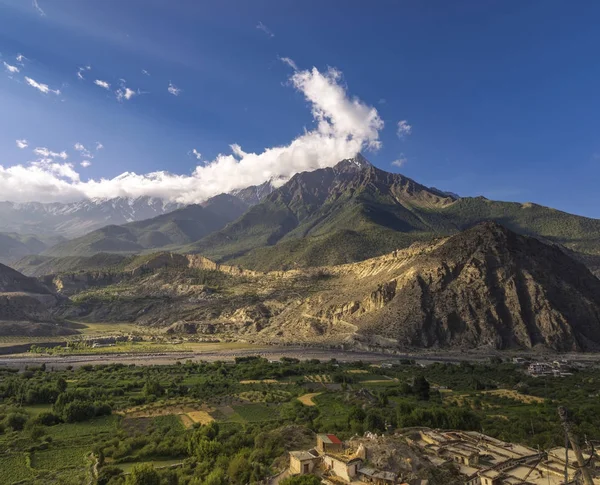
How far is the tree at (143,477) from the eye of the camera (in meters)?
22.6

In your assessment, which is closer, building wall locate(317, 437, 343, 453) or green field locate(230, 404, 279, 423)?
building wall locate(317, 437, 343, 453)

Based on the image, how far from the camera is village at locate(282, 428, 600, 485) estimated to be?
19562mm

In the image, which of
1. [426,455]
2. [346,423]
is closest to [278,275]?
[346,423]

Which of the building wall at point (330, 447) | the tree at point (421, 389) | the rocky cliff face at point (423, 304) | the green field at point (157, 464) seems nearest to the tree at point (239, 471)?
the building wall at point (330, 447)

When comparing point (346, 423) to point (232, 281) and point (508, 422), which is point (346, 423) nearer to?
point (508, 422)

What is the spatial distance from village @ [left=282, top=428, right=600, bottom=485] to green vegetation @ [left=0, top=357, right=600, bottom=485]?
9.73ft

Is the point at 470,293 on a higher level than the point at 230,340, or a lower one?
higher

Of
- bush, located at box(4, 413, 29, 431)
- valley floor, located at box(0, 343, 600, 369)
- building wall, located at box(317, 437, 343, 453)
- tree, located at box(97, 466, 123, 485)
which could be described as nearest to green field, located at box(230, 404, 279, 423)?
tree, located at box(97, 466, 123, 485)

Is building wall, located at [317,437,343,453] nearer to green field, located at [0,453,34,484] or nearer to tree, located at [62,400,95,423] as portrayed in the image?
green field, located at [0,453,34,484]

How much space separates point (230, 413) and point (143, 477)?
64.1 feet

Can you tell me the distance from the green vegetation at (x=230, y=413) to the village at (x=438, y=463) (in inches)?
117

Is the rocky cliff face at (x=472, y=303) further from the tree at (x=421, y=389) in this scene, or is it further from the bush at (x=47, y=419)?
the bush at (x=47, y=419)

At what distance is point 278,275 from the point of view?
151 m

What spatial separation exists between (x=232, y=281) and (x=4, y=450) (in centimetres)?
12513
